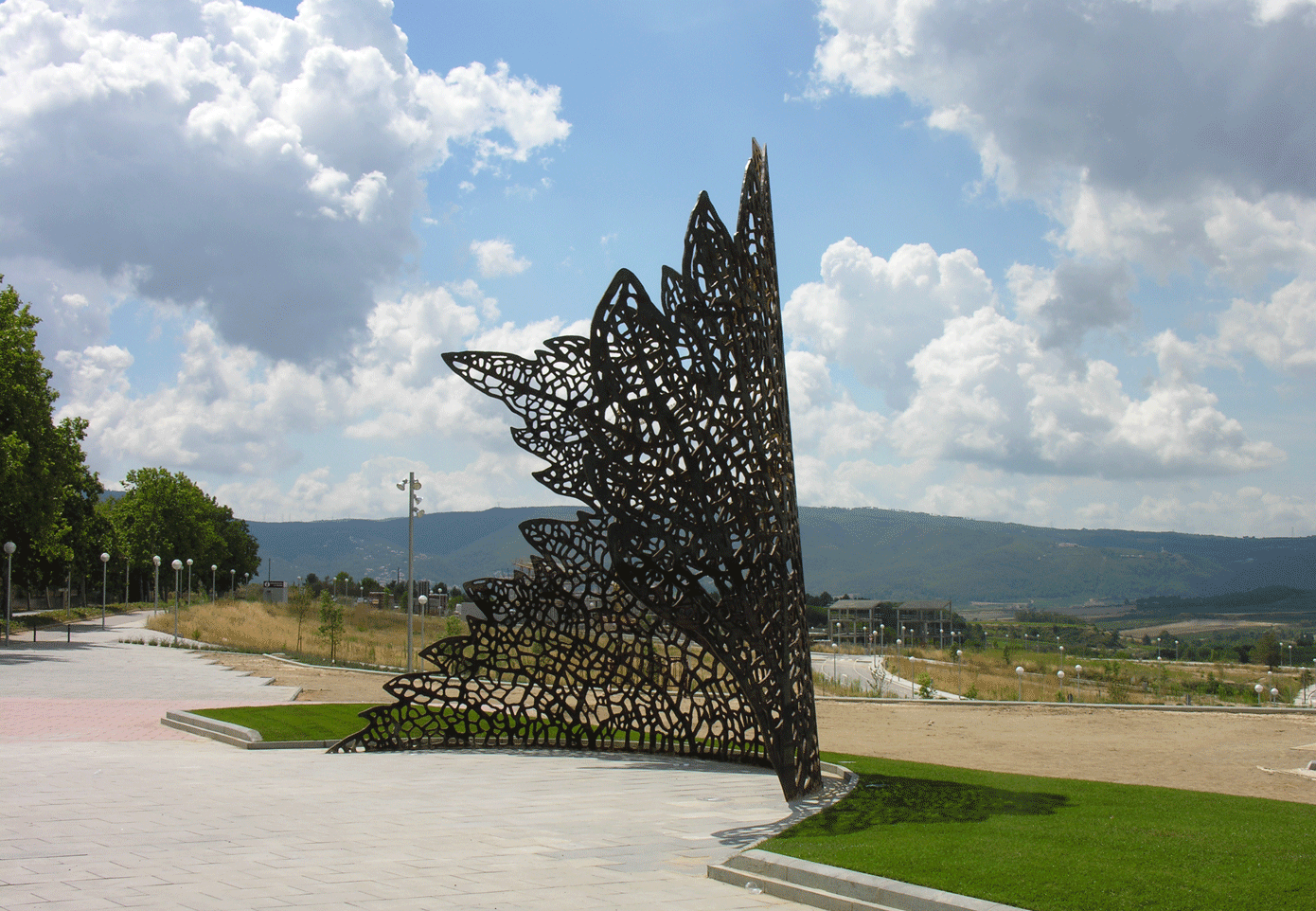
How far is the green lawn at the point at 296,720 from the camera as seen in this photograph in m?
13.7

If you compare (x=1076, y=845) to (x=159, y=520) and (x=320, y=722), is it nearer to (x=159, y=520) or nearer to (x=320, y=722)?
(x=320, y=722)

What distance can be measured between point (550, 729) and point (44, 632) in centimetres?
3838

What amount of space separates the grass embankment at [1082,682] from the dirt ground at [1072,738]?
4.50 m

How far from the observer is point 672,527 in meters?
10.2

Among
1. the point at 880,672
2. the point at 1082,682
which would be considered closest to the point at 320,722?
the point at 880,672

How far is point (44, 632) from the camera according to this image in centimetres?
4153

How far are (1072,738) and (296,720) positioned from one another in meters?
15.8

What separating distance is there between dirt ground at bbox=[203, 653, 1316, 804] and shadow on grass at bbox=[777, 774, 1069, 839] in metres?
4.61

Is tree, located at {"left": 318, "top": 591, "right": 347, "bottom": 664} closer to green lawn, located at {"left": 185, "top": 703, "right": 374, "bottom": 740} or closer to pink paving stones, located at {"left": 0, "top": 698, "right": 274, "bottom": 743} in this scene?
pink paving stones, located at {"left": 0, "top": 698, "right": 274, "bottom": 743}

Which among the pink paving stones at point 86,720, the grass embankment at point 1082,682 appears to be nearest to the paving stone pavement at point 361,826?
the pink paving stones at point 86,720

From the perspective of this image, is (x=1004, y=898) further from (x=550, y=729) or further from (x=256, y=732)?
(x=256, y=732)

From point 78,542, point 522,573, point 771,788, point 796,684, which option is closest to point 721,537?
point 796,684

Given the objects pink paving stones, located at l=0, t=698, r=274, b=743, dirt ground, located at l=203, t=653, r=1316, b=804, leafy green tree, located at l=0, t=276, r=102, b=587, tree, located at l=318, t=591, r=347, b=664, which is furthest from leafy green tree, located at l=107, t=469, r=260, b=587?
pink paving stones, located at l=0, t=698, r=274, b=743

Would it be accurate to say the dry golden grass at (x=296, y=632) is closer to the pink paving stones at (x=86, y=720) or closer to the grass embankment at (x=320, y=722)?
the pink paving stones at (x=86, y=720)
